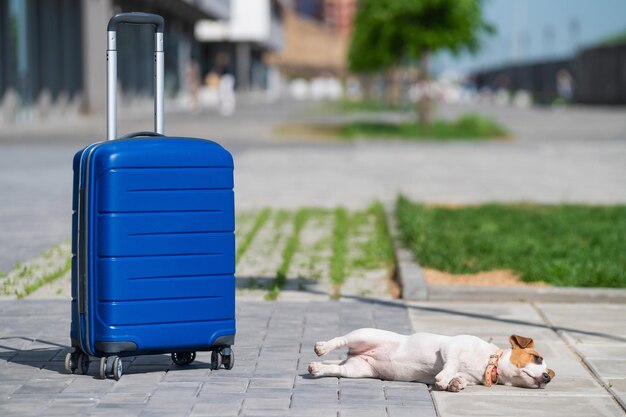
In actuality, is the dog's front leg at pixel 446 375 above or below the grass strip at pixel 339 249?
above

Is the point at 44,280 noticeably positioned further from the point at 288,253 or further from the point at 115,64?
the point at 115,64

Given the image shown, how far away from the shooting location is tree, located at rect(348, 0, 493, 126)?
32.8m

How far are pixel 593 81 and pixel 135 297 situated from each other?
252 ft

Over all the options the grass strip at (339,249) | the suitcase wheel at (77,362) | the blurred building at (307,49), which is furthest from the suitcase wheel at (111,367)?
the blurred building at (307,49)

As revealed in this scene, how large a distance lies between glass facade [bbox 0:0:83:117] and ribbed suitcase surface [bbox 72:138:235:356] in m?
27.4

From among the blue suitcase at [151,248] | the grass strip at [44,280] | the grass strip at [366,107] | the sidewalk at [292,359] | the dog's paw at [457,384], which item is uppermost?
the blue suitcase at [151,248]

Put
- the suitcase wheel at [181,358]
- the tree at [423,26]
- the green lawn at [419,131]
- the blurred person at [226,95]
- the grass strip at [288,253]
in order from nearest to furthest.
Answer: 1. the suitcase wheel at [181,358]
2. the grass strip at [288,253]
3. the green lawn at [419,131]
4. the tree at [423,26]
5. the blurred person at [226,95]

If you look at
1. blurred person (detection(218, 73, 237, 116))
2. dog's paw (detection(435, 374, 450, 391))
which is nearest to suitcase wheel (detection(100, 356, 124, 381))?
dog's paw (detection(435, 374, 450, 391))

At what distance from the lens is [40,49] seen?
37.1 m

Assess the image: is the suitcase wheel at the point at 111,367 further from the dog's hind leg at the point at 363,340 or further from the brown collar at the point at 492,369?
the brown collar at the point at 492,369

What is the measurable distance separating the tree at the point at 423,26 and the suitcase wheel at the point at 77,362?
26983 mm

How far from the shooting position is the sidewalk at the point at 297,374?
228 inches

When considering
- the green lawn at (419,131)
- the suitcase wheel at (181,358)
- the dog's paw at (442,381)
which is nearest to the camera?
the dog's paw at (442,381)

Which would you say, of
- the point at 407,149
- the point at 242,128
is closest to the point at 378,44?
the point at 242,128
